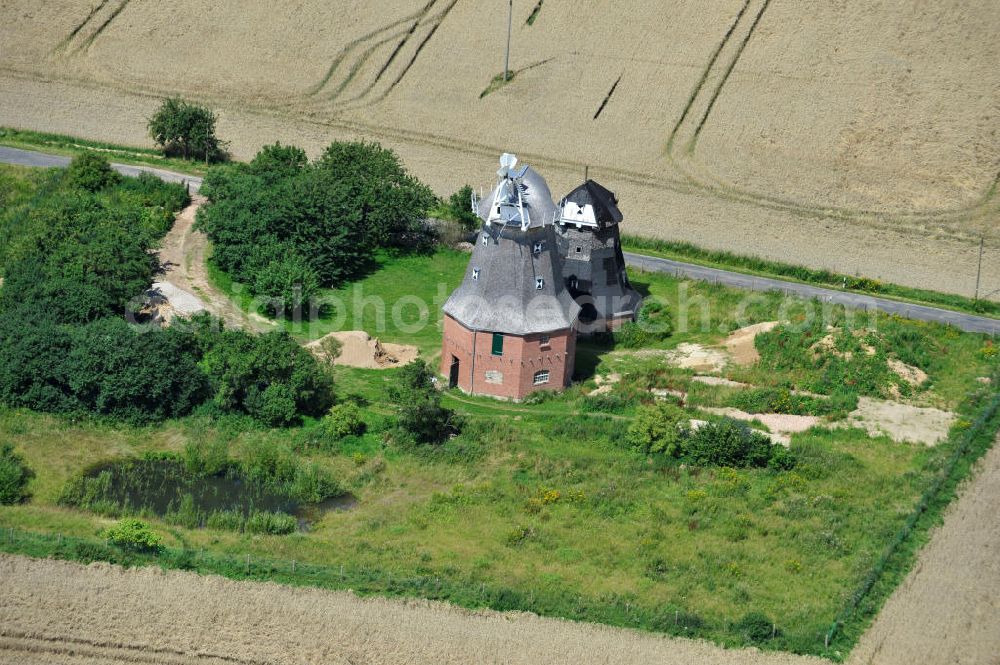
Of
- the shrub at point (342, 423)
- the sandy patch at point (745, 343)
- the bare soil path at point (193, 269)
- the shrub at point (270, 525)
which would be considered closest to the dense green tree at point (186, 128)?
the bare soil path at point (193, 269)

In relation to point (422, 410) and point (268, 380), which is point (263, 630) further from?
point (268, 380)

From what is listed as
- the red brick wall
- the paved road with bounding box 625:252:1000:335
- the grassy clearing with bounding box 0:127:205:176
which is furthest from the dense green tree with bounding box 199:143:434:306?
the paved road with bounding box 625:252:1000:335

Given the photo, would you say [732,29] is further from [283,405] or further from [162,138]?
[283,405]

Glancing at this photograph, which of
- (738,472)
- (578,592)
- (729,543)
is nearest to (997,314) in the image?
(738,472)

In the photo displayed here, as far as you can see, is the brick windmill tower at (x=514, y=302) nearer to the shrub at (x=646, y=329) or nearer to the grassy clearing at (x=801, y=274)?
the shrub at (x=646, y=329)

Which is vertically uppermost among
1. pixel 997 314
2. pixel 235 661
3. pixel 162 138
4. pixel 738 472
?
pixel 162 138

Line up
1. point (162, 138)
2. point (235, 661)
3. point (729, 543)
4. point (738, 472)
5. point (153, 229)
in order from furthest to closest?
point (162, 138)
point (153, 229)
point (738, 472)
point (729, 543)
point (235, 661)

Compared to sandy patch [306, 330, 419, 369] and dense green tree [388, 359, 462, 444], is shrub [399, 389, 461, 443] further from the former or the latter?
sandy patch [306, 330, 419, 369]
